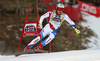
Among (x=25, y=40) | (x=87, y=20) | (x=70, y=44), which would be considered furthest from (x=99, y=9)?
(x=25, y=40)

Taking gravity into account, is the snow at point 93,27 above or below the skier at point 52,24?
below

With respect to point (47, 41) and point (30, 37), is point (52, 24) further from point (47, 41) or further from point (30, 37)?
point (30, 37)

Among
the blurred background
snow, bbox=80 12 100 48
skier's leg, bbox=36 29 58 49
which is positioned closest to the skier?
skier's leg, bbox=36 29 58 49

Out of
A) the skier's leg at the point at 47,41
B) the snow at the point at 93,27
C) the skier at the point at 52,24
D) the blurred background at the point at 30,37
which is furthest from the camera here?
the snow at the point at 93,27

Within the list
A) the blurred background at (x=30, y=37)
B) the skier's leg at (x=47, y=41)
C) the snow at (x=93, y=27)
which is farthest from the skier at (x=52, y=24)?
the snow at (x=93, y=27)

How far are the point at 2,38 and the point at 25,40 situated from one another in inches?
39.2

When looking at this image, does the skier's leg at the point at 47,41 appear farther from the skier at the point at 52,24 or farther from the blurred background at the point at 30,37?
the blurred background at the point at 30,37

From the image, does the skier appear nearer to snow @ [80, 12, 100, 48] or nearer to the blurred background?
the blurred background

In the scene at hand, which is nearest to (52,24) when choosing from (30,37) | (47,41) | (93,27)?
(47,41)

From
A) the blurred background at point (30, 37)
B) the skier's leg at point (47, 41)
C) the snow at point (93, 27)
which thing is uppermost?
the skier's leg at point (47, 41)

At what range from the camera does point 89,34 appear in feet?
27.6

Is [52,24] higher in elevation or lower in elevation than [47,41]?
higher

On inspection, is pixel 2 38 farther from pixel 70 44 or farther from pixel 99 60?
pixel 99 60

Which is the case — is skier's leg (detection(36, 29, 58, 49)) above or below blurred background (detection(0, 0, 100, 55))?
above
